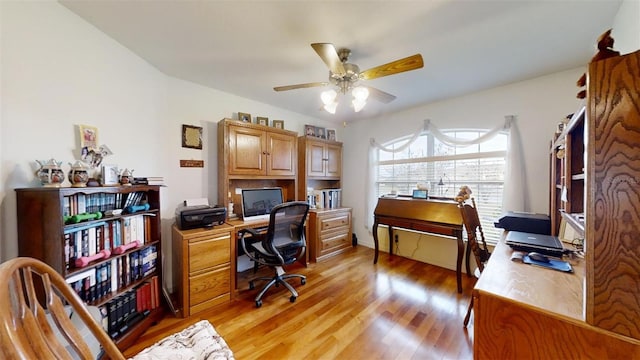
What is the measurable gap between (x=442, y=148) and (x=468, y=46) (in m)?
1.61

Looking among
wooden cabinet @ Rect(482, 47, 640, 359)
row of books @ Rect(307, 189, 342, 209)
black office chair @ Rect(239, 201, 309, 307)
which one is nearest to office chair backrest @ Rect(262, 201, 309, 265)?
black office chair @ Rect(239, 201, 309, 307)

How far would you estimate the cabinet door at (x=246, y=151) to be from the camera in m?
2.63

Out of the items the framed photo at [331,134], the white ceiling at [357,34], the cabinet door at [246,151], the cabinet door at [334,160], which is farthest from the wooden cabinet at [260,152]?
the framed photo at [331,134]

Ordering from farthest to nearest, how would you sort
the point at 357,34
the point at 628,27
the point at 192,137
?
the point at 192,137 < the point at 357,34 < the point at 628,27

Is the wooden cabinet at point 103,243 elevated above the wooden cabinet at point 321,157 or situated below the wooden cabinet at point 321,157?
below

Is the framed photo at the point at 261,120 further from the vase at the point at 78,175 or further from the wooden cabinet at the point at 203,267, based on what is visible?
the vase at the point at 78,175

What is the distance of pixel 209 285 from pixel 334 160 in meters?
2.64

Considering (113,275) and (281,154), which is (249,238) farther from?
(113,275)

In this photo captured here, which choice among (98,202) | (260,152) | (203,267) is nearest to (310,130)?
(260,152)

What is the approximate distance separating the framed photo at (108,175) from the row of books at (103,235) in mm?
281

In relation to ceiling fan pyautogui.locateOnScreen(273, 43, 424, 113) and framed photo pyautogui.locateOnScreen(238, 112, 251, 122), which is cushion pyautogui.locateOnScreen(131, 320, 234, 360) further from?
framed photo pyautogui.locateOnScreen(238, 112, 251, 122)

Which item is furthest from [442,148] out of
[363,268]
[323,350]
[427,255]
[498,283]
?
[323,350]

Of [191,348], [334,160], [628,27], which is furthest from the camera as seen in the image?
[334,160]

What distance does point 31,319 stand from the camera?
567 mm
